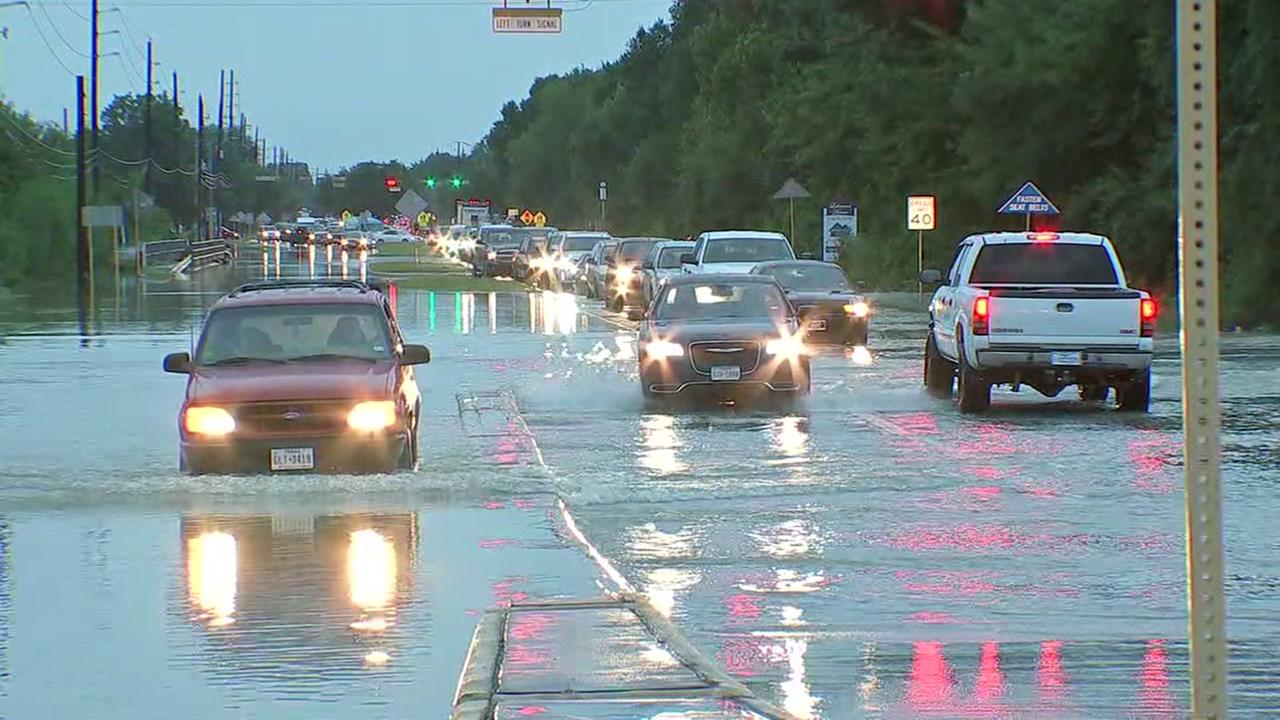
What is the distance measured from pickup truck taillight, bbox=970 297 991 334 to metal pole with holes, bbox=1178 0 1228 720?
757 inches

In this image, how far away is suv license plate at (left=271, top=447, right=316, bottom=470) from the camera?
53.9 ft

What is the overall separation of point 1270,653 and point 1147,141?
42.4 m

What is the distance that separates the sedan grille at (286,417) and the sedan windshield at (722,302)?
928 centimetres

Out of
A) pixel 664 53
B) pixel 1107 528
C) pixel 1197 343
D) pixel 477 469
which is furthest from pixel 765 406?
pixel 664 53

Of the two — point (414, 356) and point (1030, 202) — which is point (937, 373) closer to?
point (414, 356)

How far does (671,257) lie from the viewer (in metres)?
44.7

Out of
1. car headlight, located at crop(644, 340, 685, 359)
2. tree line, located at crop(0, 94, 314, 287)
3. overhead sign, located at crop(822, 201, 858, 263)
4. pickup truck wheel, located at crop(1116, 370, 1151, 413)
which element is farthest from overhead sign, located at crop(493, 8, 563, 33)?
tree line, located at crop(0, 94, 314, 287)

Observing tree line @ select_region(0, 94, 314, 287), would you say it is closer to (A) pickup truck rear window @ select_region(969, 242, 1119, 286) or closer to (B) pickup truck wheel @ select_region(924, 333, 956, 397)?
(B) pickup truck wheel @ select_region(924, 333, 956, 397)

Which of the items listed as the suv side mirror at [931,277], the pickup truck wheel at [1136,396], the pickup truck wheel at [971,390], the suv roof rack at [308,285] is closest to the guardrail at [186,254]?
the suv side mirror at [931,277]

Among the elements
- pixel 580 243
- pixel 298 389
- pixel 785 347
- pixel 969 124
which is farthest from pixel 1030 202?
pixel 298 389

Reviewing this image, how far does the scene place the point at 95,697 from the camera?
900 centimetres

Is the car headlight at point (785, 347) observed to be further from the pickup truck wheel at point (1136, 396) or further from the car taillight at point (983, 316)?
the pickup truck wheel at point (1136, 396)

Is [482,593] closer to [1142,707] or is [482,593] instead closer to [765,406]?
[1142,707]

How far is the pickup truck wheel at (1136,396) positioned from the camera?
2316cm
